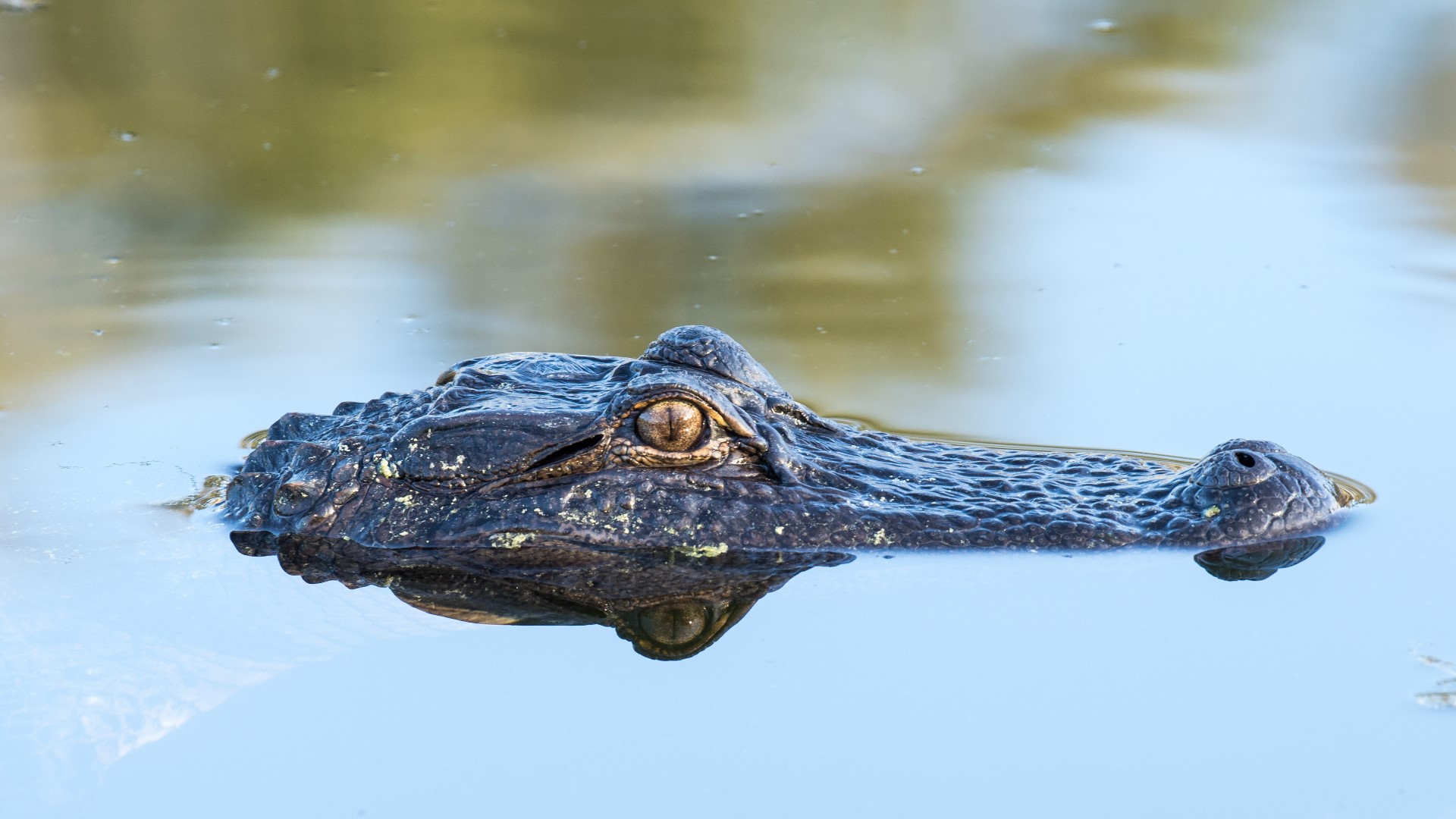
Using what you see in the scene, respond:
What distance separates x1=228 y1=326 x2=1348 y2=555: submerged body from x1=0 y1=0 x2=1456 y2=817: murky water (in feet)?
0.45

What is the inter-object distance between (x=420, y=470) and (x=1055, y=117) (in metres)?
Result: 6.34

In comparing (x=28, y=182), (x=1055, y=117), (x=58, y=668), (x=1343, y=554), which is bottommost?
(x=58, y=668)

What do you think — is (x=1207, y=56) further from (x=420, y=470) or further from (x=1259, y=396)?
(x=420, y=470)

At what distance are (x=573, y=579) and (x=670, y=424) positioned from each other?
18.6 inches

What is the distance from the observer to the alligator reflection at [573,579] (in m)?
3.96

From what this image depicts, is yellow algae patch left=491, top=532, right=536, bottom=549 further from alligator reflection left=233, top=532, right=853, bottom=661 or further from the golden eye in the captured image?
the golden eye

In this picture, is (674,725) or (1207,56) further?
A: (1207,56)

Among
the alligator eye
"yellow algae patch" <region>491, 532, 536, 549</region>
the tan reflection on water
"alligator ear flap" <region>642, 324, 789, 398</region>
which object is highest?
the tan reflection on water

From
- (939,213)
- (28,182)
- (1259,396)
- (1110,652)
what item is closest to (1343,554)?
(1110,652)

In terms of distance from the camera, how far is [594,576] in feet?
13.5

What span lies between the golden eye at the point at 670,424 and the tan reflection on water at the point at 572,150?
1.89 m

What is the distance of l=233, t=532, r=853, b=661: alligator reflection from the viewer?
396cm

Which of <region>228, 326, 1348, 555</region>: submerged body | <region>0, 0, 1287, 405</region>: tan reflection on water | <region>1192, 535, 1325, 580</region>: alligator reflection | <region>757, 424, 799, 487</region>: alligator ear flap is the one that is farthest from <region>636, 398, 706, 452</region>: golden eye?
<region>0, 0, 1287, 405</region>: tan reflection on water

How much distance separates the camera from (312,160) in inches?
342
